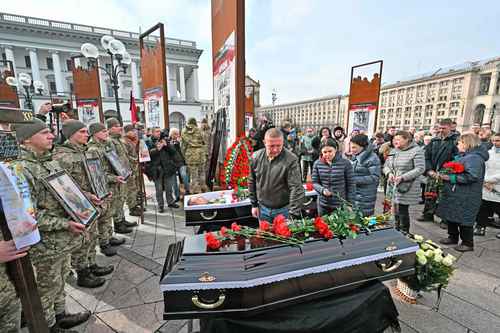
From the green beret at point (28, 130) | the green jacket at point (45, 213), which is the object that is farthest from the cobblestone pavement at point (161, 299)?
the green beret at point (28, 130)

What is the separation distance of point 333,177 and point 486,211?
10.4 ft

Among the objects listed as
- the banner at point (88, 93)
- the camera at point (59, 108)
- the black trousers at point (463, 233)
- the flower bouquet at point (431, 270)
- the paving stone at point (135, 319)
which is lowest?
the paving stone at point (135, 319)

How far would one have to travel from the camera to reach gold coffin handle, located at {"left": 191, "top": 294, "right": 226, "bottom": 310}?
140 cm

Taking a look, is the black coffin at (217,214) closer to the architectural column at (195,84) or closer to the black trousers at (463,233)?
the black trousers at (463,233)

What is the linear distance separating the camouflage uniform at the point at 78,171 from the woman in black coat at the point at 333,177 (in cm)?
274

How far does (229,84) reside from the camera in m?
3.69

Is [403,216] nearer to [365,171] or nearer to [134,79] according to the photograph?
[365,171]

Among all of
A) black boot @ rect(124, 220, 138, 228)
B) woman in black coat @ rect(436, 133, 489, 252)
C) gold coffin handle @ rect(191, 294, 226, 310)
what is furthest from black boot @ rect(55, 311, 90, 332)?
woman in black coat @ rect(436, 133, 489, 252)

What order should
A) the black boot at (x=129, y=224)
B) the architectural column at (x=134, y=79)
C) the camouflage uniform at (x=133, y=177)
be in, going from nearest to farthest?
the black boot at (x=129, y=224)
the camouflage uniform at (x=133, y=177)
the architectural column at (x=134, y=79)

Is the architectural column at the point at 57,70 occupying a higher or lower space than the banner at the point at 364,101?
higher

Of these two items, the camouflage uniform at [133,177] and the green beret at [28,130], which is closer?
the green beret at [28,130]

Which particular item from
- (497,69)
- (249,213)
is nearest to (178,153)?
(249,213)

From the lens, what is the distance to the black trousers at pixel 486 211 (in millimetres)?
3877

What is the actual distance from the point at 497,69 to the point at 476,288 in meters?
73.3
